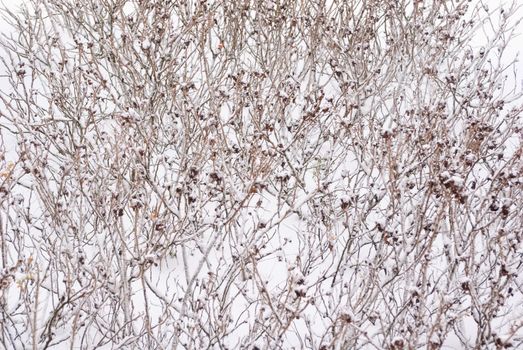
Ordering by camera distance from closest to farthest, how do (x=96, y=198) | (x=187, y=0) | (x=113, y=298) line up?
(x=113, y=298) → (x=96, y=198) → (x=187, y=0)

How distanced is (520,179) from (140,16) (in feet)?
15.0

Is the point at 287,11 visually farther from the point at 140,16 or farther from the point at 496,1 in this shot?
the point at 496,1

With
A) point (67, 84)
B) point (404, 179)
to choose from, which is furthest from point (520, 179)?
point (67, 84)

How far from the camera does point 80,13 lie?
6.43 metres

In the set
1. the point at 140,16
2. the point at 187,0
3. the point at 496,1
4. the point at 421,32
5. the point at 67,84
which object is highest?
the point at 496,1

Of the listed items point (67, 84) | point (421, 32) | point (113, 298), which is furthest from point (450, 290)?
point (67, 84)

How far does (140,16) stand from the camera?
5.90m

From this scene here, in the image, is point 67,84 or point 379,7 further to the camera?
point 379,7

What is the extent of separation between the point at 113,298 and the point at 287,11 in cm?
453

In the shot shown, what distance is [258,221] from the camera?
3.64 m

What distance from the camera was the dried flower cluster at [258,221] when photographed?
2.91 meters

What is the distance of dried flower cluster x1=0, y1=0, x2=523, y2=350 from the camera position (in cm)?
291

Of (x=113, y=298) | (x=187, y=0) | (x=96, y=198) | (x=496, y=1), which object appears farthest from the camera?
(x=496, y=1)

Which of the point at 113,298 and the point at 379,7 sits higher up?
the point at 379,7
